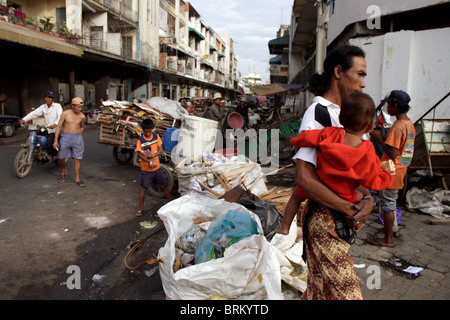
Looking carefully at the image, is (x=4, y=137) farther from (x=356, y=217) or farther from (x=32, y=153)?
(x=356, y=217)

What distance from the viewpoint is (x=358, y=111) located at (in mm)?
1540

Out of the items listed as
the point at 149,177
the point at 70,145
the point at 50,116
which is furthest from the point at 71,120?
the point at 149,177

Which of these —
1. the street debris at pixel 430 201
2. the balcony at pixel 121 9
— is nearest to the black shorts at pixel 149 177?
the street debris at pixel 430 201

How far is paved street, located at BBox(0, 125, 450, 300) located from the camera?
2.94 metres

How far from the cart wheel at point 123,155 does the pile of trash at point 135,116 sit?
3.63ft

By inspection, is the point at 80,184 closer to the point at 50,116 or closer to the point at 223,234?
the point at 50,116

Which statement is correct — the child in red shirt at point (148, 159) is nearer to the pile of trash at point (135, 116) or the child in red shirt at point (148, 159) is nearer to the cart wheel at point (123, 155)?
the pile of trash at point (135, 116)

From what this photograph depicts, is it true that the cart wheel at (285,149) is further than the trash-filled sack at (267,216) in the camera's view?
Yes

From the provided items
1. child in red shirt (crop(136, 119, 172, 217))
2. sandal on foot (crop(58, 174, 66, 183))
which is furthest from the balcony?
child in red shirt (crop(136, 119, 172, 217))

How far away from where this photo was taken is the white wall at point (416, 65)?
22.1 feet

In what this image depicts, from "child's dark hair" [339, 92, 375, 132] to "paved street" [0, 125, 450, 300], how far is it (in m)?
1.97

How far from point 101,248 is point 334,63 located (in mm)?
3358
